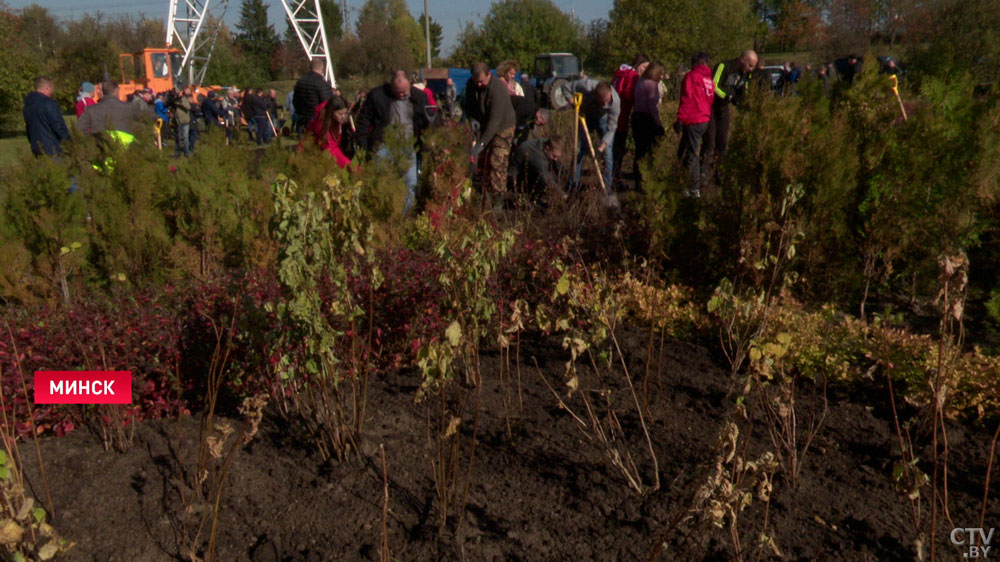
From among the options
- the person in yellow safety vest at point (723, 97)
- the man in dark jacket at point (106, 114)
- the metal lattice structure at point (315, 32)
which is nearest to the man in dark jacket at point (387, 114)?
the man in dark jacket at point (106, 114)

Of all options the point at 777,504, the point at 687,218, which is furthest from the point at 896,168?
the point at 777,504

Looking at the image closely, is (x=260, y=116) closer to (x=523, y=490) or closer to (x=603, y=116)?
(x=603, y=116)

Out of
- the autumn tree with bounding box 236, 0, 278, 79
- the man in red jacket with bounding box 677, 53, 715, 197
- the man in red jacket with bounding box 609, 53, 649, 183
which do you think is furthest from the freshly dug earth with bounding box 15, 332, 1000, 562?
the autumn tree with bounding box 236, 0, 278, 79

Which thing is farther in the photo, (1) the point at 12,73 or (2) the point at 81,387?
(1) the point at 12,73

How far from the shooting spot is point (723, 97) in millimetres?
8281

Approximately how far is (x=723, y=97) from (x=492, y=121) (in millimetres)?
2885

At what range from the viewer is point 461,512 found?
8.96ft

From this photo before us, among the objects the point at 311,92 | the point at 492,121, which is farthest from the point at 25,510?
the point at 311,92

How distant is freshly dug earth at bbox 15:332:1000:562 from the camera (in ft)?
8.54

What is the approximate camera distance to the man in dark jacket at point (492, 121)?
285 inches

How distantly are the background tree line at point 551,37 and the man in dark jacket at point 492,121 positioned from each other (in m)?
3.40

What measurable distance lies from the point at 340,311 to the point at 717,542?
1.73m

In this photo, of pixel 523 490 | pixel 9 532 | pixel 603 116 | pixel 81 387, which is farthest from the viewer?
pixel 603 116

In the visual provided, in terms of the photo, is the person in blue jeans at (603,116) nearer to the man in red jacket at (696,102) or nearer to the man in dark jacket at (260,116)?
the man in red jacket at (696,102)
